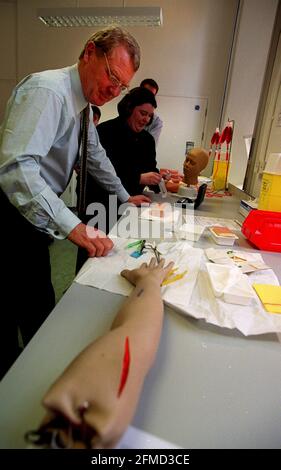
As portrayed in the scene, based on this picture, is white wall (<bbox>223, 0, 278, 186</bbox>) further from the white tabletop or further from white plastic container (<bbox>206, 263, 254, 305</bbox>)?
the white tabletop

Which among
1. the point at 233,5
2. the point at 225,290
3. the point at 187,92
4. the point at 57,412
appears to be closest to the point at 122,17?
the point at 187,92

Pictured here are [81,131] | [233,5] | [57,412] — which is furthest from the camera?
[233,5]

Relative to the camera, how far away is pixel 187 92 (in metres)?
3.82

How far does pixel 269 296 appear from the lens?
74 centimetres

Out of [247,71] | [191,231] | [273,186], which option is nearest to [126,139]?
[191,231]

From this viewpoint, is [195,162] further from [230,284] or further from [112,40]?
[230,284]

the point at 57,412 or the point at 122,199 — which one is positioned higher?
the point at 57,412

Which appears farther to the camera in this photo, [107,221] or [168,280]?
[107,221]

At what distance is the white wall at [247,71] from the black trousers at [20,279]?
7.18 ft

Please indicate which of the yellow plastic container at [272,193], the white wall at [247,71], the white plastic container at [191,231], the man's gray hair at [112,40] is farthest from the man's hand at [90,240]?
the white wall at [247,71]

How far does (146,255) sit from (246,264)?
322 millimetres

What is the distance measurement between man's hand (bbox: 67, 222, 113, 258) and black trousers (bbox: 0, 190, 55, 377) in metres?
0.30

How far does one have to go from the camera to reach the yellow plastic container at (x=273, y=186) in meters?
1.19
